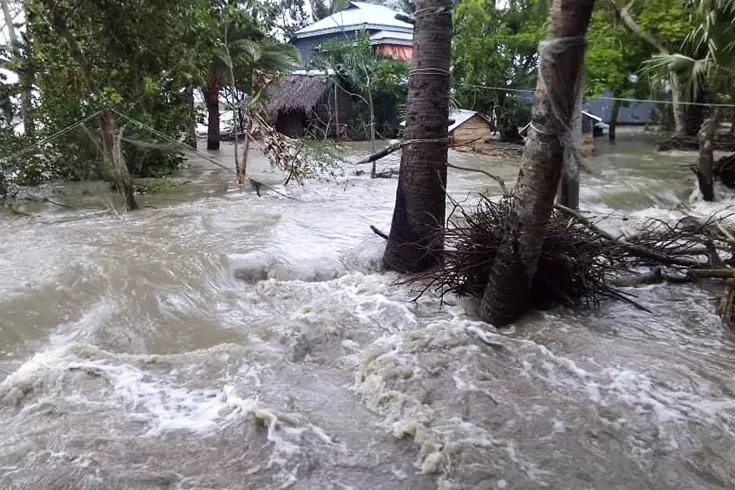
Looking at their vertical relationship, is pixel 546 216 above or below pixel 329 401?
above

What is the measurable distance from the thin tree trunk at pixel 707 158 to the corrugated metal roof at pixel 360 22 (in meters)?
15.2

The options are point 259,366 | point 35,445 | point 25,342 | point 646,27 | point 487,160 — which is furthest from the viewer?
point 487,160

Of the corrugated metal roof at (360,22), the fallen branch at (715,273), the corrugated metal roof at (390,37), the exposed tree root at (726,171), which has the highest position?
the corrugated metal roof at (360,22)

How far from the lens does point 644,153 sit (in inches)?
629

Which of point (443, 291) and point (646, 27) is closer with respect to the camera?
point (443, 291)

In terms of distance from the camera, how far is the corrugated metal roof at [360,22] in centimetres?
2303

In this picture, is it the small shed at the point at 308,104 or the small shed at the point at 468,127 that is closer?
the small shed at the point at 468,127

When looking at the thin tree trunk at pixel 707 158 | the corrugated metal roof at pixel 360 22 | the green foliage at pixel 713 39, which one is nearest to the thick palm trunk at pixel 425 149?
the green foliage at pixel 713 39

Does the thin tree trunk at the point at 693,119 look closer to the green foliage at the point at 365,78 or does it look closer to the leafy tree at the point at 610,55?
the leafy tree at the point at 610,55

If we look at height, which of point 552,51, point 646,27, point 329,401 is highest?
point 646,27

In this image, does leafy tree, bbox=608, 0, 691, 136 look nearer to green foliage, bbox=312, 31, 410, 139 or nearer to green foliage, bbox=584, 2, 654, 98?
green foliage, bbox=584, 2, 654, 98

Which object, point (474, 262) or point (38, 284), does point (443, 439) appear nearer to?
point (474, 262)

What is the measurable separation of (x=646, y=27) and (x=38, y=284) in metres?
13.0

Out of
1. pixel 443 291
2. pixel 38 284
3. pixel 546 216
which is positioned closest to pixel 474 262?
pixel 443 291
